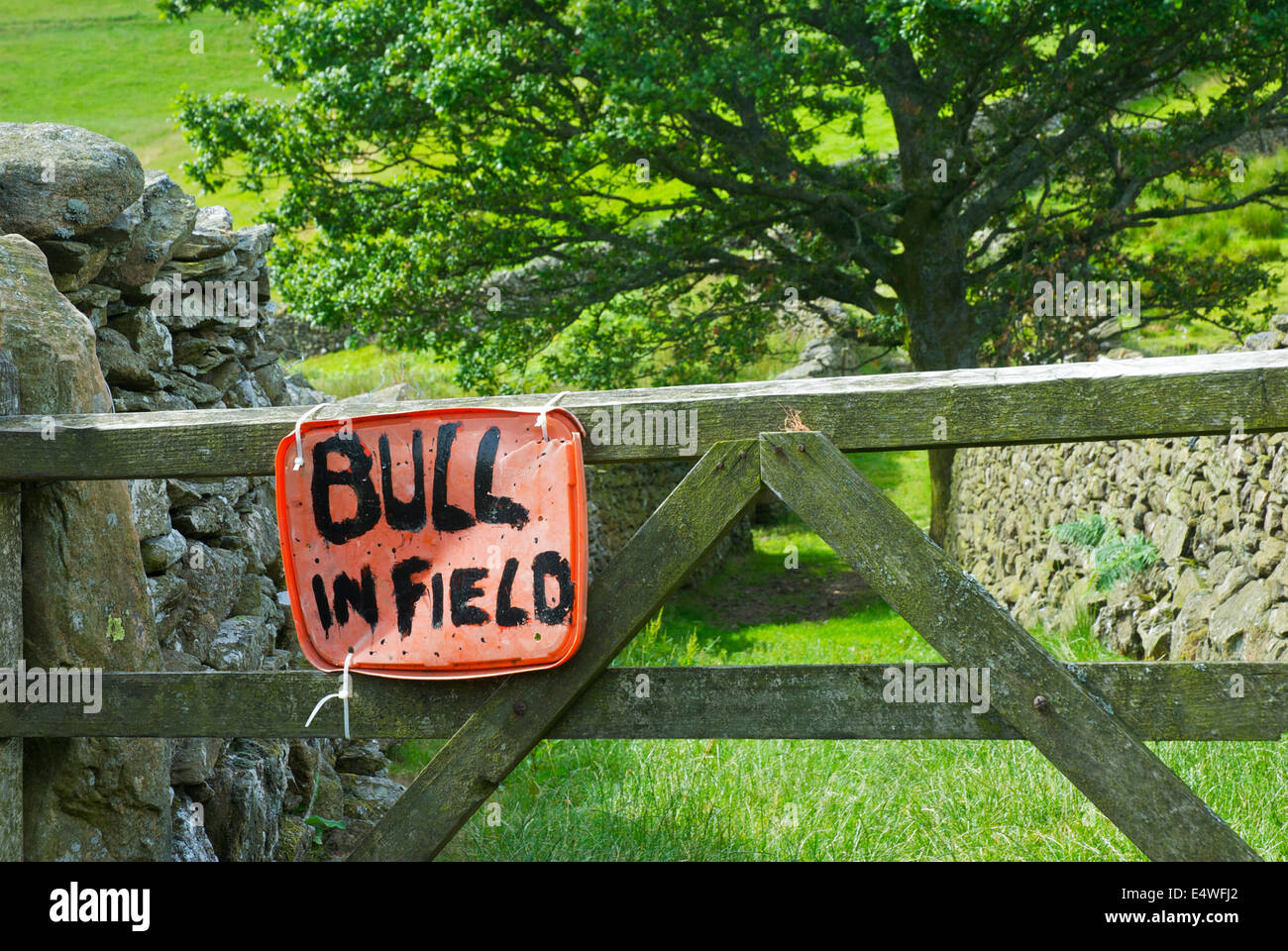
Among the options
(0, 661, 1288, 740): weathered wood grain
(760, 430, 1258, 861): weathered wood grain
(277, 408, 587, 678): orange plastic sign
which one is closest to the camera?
(760, 430, 1258, 861): weathered wood grain

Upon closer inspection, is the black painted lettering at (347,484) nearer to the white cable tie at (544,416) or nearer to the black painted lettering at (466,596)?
the black painted lettering at (466,596)

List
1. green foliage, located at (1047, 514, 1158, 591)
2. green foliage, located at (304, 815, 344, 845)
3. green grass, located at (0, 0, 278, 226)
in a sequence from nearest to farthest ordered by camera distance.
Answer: green foliage, located at (304, 815, 344, 845) < green foliage, located at (1047, 514, 1158, 591) < green grass, located at (0, 0, 278, 226)

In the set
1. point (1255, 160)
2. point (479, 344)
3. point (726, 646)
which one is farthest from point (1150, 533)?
point (1255, 160)

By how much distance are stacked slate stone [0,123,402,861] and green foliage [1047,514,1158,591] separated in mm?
5044

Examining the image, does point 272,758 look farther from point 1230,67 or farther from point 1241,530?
point 1230,67

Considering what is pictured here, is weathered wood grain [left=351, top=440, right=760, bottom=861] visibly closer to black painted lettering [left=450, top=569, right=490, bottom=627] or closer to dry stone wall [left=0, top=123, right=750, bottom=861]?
black painted lettering [left=450, top=569, right=490, bottom=627]

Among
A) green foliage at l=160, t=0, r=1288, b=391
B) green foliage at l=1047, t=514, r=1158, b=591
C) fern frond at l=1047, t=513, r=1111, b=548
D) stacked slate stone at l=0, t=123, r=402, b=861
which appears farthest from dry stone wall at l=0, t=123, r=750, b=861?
fern frond at l=1047, t=513, r=1111, b=548

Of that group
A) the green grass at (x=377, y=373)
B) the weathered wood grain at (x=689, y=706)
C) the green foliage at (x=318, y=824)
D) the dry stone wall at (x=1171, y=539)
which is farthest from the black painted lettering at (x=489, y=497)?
the green grass at (x=377, y=373)

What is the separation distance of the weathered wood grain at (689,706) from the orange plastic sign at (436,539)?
0.09 meters

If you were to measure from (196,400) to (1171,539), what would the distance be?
5842 millimetres

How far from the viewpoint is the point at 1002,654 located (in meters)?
1.87

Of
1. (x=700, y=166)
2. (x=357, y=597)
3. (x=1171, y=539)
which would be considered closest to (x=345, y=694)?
(x=357, y=597)

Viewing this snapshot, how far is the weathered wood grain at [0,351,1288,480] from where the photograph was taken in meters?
1.81

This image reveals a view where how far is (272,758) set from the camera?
3836 millimetres
